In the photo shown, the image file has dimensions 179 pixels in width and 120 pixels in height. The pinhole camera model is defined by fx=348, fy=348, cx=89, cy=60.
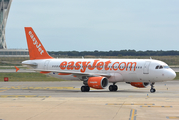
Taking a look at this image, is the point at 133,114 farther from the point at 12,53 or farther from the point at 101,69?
the point at 12,53

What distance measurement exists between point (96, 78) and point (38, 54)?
11.7m

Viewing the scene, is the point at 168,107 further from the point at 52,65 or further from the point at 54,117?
→ the point at 52,65

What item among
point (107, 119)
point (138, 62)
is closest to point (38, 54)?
point (138, 62)

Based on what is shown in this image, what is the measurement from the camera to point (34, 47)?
47.1m

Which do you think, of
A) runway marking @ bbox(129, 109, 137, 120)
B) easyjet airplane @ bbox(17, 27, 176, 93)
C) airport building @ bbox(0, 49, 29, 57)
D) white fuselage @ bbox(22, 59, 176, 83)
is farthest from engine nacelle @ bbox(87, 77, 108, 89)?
airport building @ bbox(0, 49, 29, 57)

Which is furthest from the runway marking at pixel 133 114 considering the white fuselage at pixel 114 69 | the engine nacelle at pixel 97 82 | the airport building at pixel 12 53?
the airport building at pixel 12 53

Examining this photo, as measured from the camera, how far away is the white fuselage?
1494 inches

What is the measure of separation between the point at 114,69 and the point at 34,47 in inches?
499

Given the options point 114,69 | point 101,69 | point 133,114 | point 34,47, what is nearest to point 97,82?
point 114,69

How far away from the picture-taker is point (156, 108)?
23.2 m

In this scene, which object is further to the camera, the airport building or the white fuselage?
the airport building

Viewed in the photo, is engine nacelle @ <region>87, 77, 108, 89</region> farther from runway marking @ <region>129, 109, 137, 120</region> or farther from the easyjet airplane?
runway marking @ <region>129, 109, 137, 120</region>

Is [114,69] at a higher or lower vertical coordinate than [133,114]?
higher

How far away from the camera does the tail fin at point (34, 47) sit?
46.8 meters
